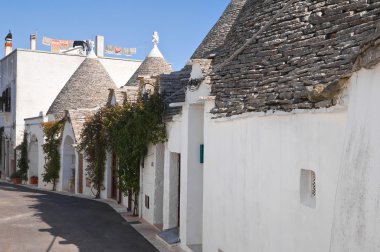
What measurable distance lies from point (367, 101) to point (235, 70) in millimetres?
5021

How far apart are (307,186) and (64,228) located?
8883mm

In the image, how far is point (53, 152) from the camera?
2477 cm

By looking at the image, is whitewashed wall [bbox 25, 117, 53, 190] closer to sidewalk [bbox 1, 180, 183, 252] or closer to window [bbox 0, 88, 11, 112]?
window [bbox 0, 88, 11, 112]

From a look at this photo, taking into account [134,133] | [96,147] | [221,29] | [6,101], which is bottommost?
[96,147]

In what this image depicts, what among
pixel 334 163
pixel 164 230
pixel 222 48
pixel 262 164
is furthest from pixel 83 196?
pixel 334 163

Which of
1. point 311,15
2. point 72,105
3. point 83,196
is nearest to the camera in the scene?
point 311,15

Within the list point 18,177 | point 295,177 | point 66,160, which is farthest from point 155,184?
point 18,177

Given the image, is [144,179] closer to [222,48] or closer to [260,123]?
[222,48]

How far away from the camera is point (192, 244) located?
1053 centimetres

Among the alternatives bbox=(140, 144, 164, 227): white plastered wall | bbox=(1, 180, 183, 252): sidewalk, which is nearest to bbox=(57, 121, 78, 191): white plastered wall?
bbox=(1, 180, 183, 252): sidewalk

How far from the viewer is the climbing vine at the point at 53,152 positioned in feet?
81.1

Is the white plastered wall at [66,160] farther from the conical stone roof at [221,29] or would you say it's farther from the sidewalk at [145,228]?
the conical stone roof at [221,29]

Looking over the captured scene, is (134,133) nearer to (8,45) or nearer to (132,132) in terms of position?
(132,132)

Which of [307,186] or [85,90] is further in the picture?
[85,90]
